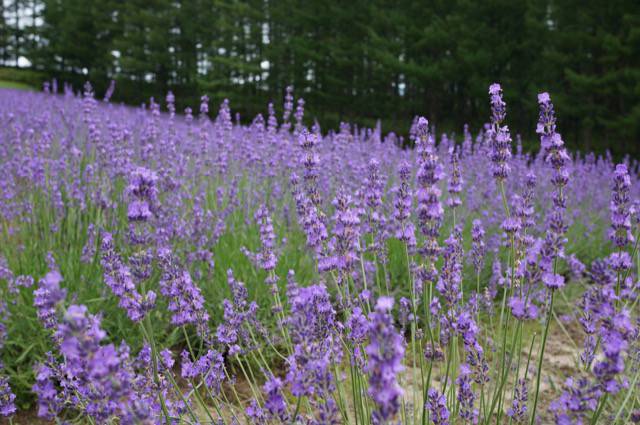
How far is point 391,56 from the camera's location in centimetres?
1468

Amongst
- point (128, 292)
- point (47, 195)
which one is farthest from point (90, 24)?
point (128, 292)

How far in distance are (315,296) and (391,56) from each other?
1413cm

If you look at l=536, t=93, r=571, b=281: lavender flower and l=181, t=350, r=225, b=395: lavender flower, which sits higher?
l=536, t=93, r=571, b=281: lavender flower

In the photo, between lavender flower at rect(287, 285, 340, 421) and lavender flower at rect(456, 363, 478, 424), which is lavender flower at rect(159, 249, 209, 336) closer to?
lavender flower at rect(287, 285, 340, 421)

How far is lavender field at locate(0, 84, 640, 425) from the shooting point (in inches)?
53.4

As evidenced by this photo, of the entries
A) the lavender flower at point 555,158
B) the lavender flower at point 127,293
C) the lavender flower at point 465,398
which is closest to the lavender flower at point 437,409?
the lavender flower at point 465,398

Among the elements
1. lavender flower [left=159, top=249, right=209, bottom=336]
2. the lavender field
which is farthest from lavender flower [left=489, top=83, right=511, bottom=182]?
lavender flower [left=159, top=249, right=209, bottom=336]

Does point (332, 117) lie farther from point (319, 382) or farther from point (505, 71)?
point (319, 382)

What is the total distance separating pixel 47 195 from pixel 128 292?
298 cm

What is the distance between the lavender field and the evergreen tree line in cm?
671

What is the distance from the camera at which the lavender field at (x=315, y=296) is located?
53.4 inches

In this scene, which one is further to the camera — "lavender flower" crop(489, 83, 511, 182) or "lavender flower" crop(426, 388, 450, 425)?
"lavender flower" crop(489, 83, 511, 182)

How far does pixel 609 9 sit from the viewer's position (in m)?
11.8

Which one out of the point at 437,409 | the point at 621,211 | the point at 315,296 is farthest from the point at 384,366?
the point at 621,211
